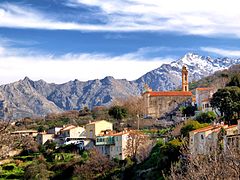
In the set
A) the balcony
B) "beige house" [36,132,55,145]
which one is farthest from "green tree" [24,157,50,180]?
"beige house" [36,132,55,145]

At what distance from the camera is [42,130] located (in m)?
89.3

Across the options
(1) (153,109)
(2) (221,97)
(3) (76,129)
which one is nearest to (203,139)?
(2) (221,97)

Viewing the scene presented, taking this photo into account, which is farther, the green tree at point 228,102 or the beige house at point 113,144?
the beige house at point 113,144

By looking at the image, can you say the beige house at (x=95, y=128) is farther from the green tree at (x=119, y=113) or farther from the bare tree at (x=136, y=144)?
the bare tree at (x=136, y=144)

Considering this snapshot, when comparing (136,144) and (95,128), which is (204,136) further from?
(95,128)

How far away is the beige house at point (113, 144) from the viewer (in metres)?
60.1

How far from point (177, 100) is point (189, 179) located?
71.1 metres

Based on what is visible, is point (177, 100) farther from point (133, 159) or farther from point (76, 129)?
point (133, 159)

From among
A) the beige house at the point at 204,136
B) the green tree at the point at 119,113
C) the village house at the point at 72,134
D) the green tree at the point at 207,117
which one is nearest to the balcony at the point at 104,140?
the village house at the point at 72,134

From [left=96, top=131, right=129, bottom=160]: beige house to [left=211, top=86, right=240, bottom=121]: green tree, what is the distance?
11.7 meters

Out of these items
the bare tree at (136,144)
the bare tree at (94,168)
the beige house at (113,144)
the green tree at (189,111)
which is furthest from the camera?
the green tree at (189,111)

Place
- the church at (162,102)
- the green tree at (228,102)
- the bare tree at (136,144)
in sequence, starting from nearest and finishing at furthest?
the green tree at (228,102), the bare tree at (136,144), the church at (162,102)

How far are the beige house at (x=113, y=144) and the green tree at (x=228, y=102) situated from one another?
38.5ft

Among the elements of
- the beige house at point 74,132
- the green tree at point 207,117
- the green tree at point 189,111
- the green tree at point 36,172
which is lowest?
the green tree at point 36,172
